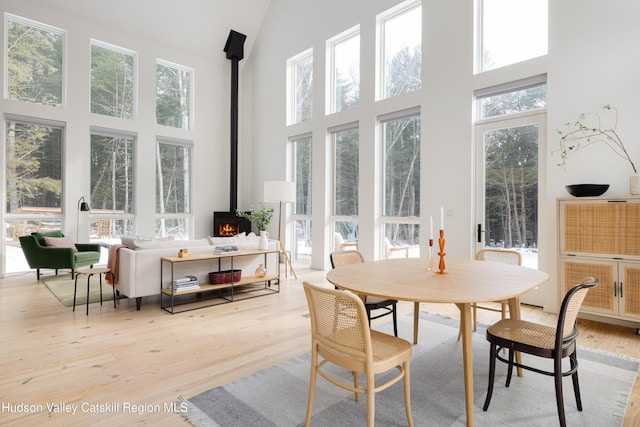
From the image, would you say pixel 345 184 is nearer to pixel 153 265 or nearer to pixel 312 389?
pixel 153 265

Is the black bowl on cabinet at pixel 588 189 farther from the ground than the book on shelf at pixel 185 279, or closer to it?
farther from the ground

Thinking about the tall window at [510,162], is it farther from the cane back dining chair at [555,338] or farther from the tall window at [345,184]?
the cane back dining chair at [555,338]

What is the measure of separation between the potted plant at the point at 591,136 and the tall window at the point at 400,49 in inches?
85.6

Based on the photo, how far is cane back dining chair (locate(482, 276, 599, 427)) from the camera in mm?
1690

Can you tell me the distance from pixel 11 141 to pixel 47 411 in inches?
219

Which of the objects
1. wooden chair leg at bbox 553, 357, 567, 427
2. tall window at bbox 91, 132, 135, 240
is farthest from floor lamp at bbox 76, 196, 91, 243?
wooden chair leg at bbox 553, 357, 567, 427

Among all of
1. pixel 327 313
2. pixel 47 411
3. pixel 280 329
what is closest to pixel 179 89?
pixel 280 329

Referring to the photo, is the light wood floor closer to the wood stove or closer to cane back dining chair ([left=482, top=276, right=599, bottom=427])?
cane back dining chair ([left=482, top=276, right=599, bottom=427])

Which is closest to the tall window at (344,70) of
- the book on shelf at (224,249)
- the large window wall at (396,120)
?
the large window wall at (396,120)

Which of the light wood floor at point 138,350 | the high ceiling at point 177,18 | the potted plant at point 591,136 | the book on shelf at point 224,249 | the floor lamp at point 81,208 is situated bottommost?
the light wood floor at point 138,350

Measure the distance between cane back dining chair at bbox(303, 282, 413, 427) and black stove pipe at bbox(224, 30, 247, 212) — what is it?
6.51m

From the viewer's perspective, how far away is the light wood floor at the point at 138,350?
78.6 inches

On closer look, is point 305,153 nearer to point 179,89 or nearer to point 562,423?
point 179,89

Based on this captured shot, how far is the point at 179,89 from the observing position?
752cm
